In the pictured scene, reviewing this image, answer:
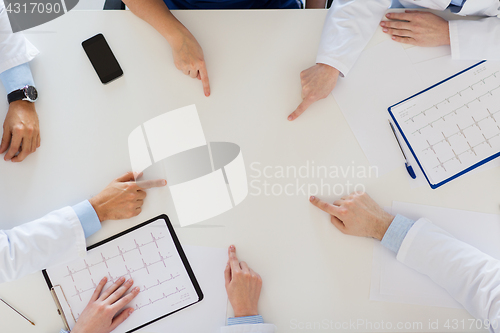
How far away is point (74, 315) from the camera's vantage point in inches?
32.1

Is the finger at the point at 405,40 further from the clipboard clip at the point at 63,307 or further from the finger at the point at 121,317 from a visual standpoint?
the clipboard clip at the point at 63,307

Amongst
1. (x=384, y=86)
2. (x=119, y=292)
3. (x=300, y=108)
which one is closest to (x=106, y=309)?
(x=119, y=292)

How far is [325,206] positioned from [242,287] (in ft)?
0.97

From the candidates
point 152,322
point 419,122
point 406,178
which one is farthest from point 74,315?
point 419,122

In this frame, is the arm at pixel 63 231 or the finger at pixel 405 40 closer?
the arm at pixel 63 231

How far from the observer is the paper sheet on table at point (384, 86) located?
89 centimetres

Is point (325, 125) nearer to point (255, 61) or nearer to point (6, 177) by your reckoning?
point (255, 61)

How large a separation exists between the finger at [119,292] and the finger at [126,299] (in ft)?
0.03

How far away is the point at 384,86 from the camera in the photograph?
0.91m

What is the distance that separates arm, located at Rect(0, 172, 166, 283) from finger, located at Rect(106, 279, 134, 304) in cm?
13

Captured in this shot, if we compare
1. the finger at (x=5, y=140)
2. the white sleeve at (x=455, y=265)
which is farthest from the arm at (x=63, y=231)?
the white sleeve at (x=455, y=265)

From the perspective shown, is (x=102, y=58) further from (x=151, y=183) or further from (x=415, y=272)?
(x=415, y=272)

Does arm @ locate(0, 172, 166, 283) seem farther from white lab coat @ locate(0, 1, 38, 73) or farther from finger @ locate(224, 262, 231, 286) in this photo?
white lab coat @ locate(0, 1, 38, 73)

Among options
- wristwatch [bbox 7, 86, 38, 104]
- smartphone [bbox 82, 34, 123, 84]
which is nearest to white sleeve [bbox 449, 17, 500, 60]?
smartphone [bbox 82, 34, 123, 84]
